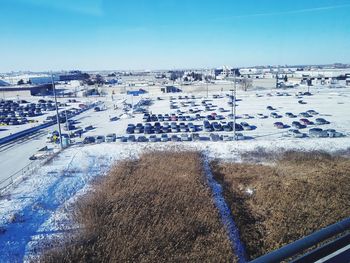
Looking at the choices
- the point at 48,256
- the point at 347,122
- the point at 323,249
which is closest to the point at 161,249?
the point at 48,256

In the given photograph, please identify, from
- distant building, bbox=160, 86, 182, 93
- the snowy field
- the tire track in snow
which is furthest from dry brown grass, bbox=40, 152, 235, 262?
distant building, bbox=160, 86, 182, 93

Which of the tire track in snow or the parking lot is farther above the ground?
the parking lot

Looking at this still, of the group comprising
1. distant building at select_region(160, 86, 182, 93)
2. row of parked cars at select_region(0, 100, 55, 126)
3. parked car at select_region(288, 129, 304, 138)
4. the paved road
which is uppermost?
distant building at select_region(160, 86, 182, 93)

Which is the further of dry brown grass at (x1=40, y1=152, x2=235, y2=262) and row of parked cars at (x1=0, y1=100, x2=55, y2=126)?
row of parked cars at (x1=0, y1=100, x2=55, y2=126)

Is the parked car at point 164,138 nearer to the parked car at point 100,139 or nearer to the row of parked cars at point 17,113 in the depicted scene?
the parked car at point 100,139

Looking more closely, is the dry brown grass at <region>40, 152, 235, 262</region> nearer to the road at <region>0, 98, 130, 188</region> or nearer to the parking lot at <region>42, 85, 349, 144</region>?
the road at <region>0, 98, 130, 188</region>

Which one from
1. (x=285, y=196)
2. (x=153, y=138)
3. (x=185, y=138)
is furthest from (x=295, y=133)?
(x=285, y=196)

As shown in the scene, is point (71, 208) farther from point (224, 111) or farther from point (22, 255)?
point (224, 111)

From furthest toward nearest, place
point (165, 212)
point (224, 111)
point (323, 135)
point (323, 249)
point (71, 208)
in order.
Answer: point (224, 111) < point (323, 135) < point (71, 208) < point (165, 212) < point (323, 249)
